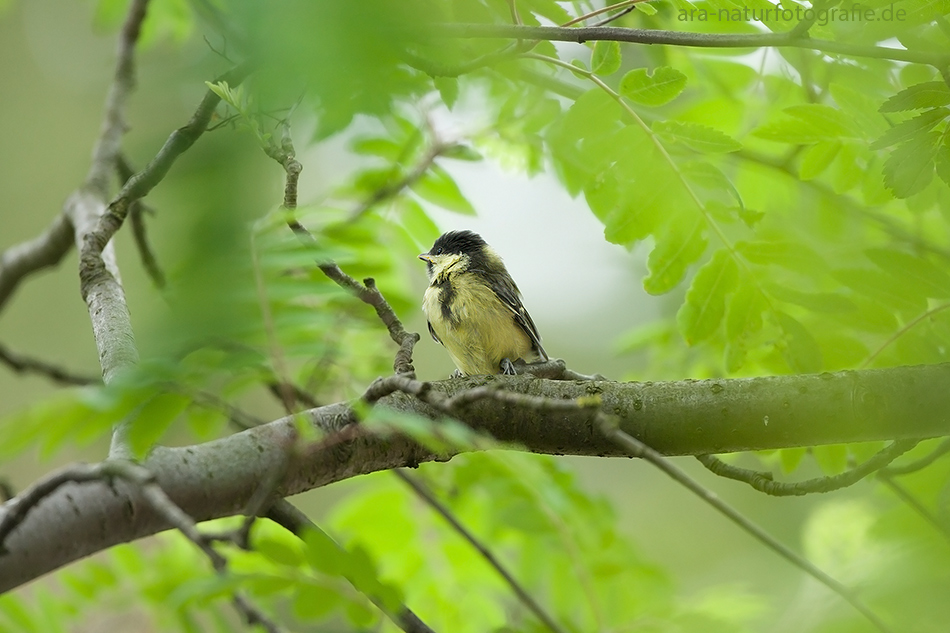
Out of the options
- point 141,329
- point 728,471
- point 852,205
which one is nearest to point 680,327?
point 728,471

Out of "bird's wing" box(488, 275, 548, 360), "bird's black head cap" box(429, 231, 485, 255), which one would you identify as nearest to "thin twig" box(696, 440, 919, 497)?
"bird's wing" box(488, 275, 548, 360)

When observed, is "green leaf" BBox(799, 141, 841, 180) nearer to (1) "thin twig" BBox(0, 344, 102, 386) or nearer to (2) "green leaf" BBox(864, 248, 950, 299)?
(2) "green leaf" BBox(864, 248, 950, 299)

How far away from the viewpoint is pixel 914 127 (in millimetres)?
1892

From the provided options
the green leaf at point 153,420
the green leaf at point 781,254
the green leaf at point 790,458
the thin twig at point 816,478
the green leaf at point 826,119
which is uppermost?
the green leaf at point 826,119

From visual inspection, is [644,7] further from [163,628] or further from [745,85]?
[163,628]

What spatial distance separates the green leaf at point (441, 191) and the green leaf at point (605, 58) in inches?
44.2

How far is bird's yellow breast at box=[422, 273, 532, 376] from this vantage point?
142 inches

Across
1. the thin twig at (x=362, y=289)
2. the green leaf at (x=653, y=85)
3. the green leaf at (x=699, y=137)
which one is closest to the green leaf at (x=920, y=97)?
the green leaf at (x=699, y=137)

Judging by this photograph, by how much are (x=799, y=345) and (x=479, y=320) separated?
1.54 metres

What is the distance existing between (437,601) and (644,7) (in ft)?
7.58

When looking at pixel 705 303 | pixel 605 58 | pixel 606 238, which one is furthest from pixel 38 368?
pixel 705 303

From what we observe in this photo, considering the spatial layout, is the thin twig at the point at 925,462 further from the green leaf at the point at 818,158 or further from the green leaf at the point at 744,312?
the green leaf at the point at 818,158

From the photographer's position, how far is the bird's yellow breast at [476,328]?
3.61m

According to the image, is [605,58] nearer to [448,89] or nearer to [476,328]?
[448,89]
